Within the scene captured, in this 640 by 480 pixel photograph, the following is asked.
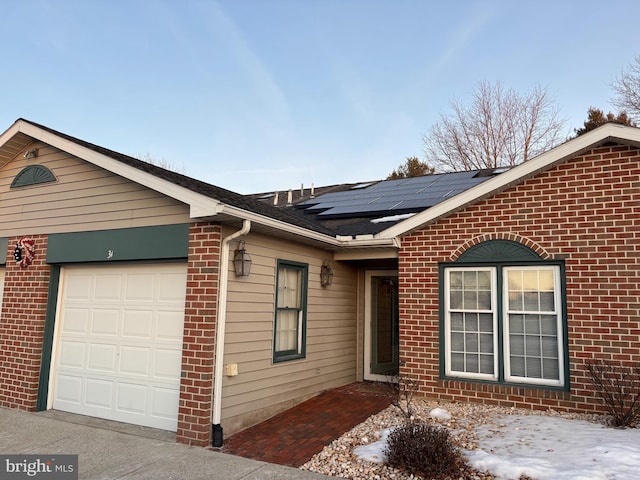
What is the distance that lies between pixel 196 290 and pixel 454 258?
3.79 m

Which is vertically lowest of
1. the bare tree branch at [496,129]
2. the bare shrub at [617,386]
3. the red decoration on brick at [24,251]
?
the bare shrub at [617,386]

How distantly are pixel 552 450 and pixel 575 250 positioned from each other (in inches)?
110

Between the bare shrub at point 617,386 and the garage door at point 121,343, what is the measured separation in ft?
17.4

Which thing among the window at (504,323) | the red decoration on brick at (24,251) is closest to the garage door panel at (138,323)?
the red decoration on brick at (24,251)

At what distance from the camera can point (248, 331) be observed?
5.75 meters

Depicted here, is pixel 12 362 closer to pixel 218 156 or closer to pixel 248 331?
pixel 248 331

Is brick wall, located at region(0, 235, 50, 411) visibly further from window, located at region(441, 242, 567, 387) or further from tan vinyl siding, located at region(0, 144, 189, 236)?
window, located at region(441, 242, 567, 387)

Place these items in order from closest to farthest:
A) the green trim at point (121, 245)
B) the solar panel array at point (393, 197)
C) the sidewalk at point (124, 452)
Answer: the sidewalk at point (124, 452)
the green trim at point (121, 245)
the solar panel array at point (393, 197)

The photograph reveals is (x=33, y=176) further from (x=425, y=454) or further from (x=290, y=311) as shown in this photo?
(x=425, y=454)

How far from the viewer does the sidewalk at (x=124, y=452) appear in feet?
13.7

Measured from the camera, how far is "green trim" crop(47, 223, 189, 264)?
5.68m

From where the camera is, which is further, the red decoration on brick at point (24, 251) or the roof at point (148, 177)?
the red decoration on brick at point (24, 251)

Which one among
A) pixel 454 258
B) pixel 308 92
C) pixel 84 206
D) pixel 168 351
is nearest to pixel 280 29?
pixel 308 92

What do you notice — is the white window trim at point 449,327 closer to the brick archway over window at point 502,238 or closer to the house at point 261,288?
the house at point 261,288
